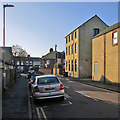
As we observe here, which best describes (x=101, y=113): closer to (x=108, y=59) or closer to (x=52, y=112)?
(x=52, y=112)

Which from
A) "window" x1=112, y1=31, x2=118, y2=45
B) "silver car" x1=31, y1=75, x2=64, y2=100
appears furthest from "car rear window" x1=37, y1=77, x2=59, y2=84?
"window" x1=112, y1=31, x2=118, y2=45

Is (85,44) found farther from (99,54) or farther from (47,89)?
(47,89)

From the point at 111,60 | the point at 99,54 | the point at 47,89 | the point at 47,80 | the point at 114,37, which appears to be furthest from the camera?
the point at 99,54

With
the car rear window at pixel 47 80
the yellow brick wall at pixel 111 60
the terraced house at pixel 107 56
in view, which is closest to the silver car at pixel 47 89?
the car rear window at pixel 47 80

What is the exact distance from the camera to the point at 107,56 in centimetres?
1691

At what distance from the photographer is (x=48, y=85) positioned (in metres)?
7.84

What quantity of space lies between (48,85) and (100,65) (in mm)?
12505

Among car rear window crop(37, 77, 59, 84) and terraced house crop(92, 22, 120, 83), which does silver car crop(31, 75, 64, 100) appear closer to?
car rear window crop(37, 77, 59, 84)

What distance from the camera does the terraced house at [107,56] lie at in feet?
49.2

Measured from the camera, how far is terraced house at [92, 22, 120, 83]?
15.0 meters

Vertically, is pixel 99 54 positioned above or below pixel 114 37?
below

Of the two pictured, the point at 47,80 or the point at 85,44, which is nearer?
the point at 47,80

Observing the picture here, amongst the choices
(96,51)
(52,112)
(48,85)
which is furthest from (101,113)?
(96,51)

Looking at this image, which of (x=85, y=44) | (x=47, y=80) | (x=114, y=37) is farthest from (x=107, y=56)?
(x=47, y=80)
